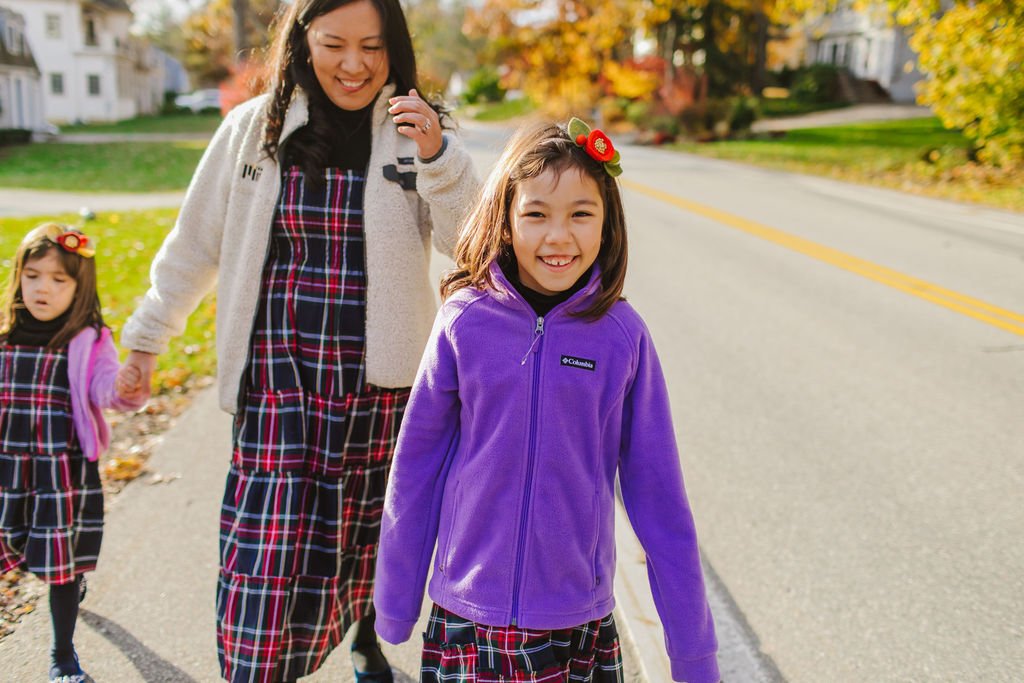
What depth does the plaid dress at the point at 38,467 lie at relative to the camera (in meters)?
3.00

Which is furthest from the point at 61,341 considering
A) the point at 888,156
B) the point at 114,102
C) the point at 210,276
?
the point at 114,102

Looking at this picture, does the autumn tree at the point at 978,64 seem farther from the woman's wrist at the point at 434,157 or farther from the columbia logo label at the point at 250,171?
the columbia logo label at the point at 250,171

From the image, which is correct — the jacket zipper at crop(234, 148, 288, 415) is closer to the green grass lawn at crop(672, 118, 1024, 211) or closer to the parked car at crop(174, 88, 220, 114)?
the green grass lawn at crop(672, 118, 1024, 211)

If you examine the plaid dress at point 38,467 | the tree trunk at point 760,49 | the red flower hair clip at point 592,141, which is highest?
the tree trunk at point 760,49

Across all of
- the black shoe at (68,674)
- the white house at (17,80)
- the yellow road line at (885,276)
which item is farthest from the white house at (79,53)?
the black shoe at (68,674)

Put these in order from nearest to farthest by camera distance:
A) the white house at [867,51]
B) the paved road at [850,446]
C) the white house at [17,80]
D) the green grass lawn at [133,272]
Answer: the paved road at [850,446], the green grass lawn at [133,272], the white house at [17,80], the white house at [867,51]

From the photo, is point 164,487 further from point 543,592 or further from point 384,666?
point 543,592

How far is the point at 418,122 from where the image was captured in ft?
8.07

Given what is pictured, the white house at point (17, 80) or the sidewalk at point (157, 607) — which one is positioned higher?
the white house at point (17, 80)

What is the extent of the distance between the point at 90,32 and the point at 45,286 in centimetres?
5666

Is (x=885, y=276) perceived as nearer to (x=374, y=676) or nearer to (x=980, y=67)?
(x=374, y=676)

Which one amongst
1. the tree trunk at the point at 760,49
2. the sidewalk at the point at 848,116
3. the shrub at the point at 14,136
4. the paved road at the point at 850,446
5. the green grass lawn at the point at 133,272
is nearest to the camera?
the paved road at the point at 850,446

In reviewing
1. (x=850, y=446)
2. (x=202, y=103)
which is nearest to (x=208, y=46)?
(x=202, y=103)

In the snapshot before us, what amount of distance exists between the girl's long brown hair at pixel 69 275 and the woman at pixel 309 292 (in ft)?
1.88
